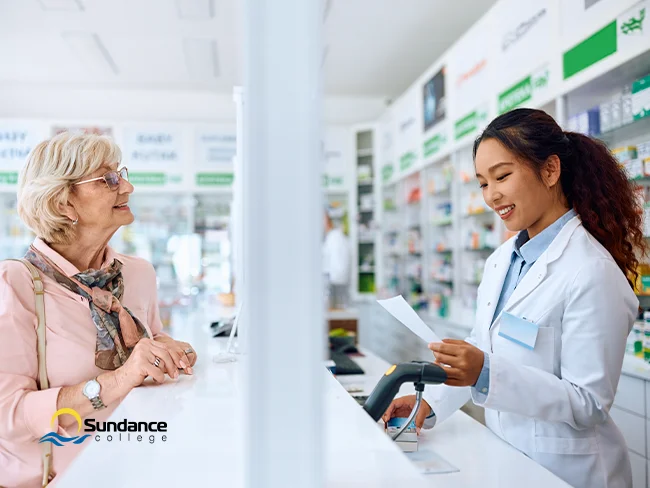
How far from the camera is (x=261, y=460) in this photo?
642mm

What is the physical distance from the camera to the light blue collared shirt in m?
1.57

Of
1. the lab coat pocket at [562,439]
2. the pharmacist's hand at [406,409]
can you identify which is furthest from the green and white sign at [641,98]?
the pharmacist's hand at [406,409]

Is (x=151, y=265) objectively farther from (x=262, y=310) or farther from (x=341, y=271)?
(x=341, y=271)

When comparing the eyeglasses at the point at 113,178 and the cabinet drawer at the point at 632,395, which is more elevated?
the eyeglasses at the point at 113,178

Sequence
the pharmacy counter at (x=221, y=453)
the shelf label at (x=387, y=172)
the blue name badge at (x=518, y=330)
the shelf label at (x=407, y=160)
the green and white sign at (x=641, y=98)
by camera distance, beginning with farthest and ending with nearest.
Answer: the shelf label at (x=387, y=172) < the shelf label at (x=407, y=160) < the green and white sign at (x=641, y=98) < the blue name badge at (x=518, y=330) < the pharmacy counter at (x=221, y=453)

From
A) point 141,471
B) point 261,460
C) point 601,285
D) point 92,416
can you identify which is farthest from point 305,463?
point 601,285

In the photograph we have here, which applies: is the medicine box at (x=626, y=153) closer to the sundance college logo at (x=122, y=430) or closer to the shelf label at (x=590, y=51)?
the shelf label at (x=590, y=51)

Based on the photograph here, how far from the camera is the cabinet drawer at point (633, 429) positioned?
8.66 ft

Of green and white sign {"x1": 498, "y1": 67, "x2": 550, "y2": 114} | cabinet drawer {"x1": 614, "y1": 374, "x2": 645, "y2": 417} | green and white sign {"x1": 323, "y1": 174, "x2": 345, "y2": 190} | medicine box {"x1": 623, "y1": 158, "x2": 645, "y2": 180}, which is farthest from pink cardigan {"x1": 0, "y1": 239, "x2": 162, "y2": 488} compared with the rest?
green and white sign {"x1": 323, "y1": 174, "x2": 345, "y2": 190}

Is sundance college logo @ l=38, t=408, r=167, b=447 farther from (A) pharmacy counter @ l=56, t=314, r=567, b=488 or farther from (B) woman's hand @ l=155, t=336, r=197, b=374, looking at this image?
(B) woman's hand @ l=155, t=336, r=197, b=374

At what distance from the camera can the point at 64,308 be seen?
1.06 m

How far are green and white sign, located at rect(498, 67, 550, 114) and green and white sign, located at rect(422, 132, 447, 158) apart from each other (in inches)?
50.7

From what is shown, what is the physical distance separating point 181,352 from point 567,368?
940 millimetres

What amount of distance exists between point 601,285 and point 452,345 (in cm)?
43
